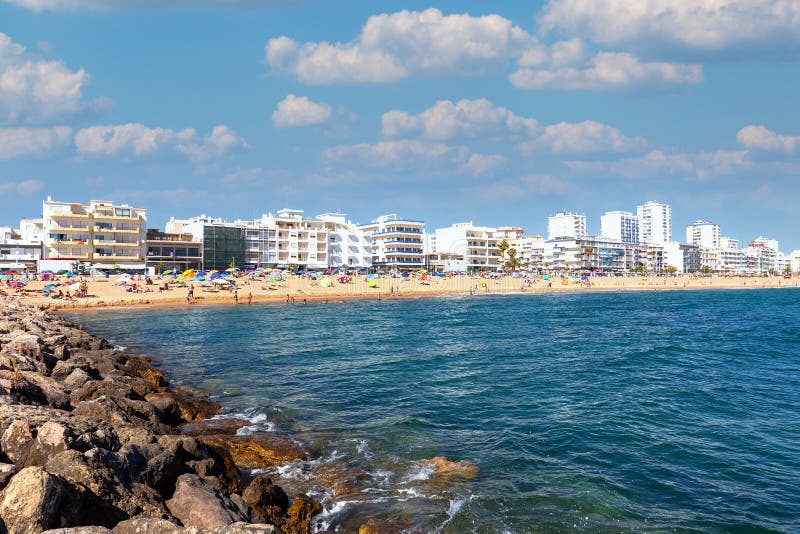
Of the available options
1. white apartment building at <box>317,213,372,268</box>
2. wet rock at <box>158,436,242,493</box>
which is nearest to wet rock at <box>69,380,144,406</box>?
wet rock at <box>158,436,242,493</box>

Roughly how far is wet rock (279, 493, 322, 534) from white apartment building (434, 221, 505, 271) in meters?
123

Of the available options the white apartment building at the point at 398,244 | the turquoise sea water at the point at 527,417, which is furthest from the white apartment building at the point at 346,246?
the turquoise sea water at the point at 527,417

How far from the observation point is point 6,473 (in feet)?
24.3

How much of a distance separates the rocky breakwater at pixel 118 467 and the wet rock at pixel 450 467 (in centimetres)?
343

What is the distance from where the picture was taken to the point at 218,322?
156 ft

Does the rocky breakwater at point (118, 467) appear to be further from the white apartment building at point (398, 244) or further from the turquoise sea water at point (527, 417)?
the white apartment building at point (398, 244)

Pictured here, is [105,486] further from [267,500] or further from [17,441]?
[267,500]

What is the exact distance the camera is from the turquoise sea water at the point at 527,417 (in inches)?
447

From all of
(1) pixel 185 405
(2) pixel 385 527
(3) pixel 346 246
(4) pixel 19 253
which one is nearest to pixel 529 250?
(3) pixel 346 246

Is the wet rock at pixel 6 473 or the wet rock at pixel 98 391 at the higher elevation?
the wet rock at pixel 6 473

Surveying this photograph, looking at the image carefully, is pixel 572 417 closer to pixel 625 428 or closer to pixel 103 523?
pixel 625 428

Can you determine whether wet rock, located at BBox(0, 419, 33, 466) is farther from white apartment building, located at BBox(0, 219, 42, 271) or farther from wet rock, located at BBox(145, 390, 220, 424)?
white apartment building, located at BBox(0, 219, 42, 271)

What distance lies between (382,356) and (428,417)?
12.7 m

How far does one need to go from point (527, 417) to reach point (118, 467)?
12.9 m
